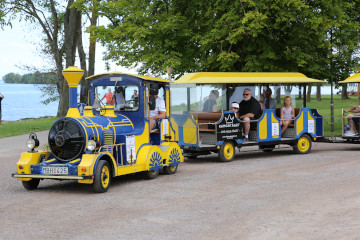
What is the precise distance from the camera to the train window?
1179 cm

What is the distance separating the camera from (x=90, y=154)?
33.2ft

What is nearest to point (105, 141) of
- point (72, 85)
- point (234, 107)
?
point (72, 85)

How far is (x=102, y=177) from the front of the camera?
10.2 m

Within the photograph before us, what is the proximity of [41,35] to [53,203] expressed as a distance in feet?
131

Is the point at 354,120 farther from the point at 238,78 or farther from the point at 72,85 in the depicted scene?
the point at 72,85

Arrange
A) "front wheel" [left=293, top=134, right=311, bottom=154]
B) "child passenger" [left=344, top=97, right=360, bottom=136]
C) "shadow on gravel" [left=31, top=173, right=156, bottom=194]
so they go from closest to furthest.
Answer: "shadow on gravel" [left=31, top=173, right=156, bottom=194] → "front wheel" [left=293, top=134, right=311, bottom=154] → "child passenger" [left=344, top=97, right=360, bottom=136]

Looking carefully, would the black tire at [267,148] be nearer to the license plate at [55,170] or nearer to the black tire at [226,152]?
the black tire at [226,152]

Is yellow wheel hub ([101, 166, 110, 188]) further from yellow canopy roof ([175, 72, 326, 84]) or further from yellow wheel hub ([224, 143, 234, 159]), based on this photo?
yellow canopy roof ([175, 72, 326, 84])

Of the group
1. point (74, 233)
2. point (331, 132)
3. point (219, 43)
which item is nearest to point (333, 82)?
point (331, 132)

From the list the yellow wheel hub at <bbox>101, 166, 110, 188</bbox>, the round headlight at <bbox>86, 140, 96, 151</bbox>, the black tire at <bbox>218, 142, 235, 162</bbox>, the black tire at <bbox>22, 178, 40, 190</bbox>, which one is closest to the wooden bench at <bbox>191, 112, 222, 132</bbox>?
the black tire at <bbox>218, 142, 235, 162</bbox>

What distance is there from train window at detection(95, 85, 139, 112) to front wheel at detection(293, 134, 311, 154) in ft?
21.0

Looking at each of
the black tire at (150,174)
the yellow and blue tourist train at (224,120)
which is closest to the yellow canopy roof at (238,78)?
the yellow and blue tourist train at (224,120)

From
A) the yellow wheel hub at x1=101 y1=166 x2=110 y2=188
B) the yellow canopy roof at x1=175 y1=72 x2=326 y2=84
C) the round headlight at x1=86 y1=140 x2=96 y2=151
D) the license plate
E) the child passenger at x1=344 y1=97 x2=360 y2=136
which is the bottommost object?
the yellow wheel hub at x1=101 y1=166 x2=110 y2=188

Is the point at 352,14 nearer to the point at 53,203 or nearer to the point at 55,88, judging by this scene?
the point at 53,203
